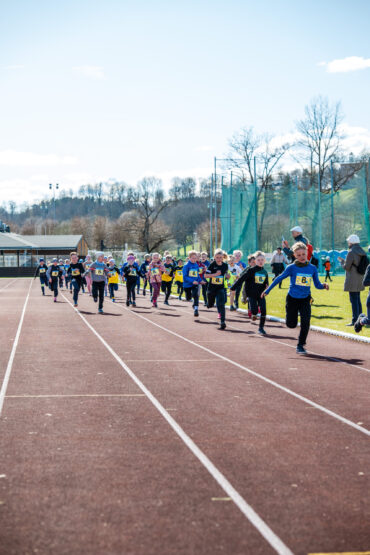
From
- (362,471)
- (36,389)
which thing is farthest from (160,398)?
(362,471)

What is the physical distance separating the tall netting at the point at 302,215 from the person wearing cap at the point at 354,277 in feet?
72.1

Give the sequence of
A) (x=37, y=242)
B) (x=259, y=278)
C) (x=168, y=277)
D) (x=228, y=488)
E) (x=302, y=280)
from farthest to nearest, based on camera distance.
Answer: (x=37, y=242), (x=168, y=277), (x=259, y=278), (x=302, y=280), (x=228, y=488)

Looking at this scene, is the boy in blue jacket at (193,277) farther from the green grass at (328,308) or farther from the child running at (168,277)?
the child running at (168,277)

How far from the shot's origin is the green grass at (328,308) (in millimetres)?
17566

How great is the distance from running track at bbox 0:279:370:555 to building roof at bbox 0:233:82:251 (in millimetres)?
82961

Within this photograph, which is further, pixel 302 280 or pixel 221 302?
pixel 221 302

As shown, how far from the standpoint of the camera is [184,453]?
6.12 metres

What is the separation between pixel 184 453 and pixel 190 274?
1579cm

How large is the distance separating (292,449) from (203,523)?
1973 mm

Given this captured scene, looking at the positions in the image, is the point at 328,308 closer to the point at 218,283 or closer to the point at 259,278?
the point at 218,283

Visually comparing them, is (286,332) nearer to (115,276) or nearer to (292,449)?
(292,449)

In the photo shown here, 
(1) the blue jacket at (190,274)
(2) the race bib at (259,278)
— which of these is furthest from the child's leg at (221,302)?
(1) the blue jacket at (190,274)

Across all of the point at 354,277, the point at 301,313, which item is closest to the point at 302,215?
the point at 354,277

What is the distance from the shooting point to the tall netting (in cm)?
4019
